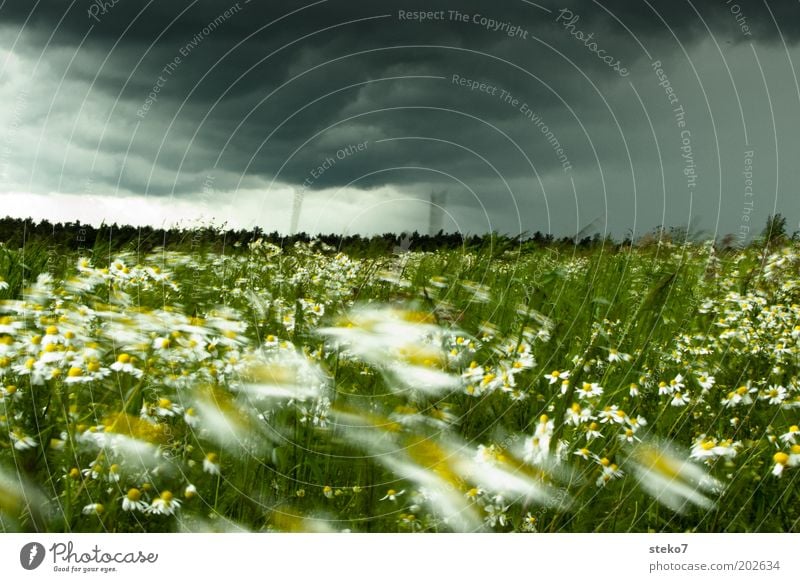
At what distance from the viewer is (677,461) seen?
2.76 m

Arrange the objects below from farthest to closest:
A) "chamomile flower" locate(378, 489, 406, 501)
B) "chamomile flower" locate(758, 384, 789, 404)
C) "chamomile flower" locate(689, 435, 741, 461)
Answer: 1. "chamomile flower" locate(758, 384, 789, 404)
2. "chamomile flower" locate(689, 435, 741, 461)
3. "chamomile flower" locate(378, 489, 406, 501)

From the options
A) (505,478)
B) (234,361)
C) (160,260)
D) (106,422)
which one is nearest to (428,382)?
(505,478)

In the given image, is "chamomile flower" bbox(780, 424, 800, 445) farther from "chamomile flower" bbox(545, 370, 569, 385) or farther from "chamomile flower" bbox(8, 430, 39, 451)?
"chamomile flower" bbox(8, 430, 39, 451)

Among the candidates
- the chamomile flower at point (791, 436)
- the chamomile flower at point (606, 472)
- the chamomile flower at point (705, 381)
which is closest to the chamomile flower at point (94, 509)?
the chamomile flower at point (606, 472)

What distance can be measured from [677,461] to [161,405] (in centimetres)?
208

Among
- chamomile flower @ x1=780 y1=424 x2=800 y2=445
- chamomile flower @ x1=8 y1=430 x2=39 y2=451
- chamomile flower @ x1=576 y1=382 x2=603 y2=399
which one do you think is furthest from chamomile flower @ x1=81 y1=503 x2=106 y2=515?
chamomile flower @ x1=780 y1=424 x2=800 y2=445

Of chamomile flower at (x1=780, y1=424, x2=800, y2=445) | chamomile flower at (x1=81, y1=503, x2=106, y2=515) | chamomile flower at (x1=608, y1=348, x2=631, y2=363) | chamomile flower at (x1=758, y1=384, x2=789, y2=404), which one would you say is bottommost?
chamomile flower at (x1=81, y1=503, x2=106, y2=515)

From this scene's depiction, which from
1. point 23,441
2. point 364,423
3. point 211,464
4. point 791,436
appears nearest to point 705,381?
point 791,436

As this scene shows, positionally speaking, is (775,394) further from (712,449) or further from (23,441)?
(23,441)

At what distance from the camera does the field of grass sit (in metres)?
2.31

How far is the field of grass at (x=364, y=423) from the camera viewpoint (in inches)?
91.0

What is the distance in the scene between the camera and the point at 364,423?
2666 millimetres

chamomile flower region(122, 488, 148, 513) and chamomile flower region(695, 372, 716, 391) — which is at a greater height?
chamomile flower region(695, 372, 716, 391)

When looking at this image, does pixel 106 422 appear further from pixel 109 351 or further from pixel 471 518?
pixel 471 518
